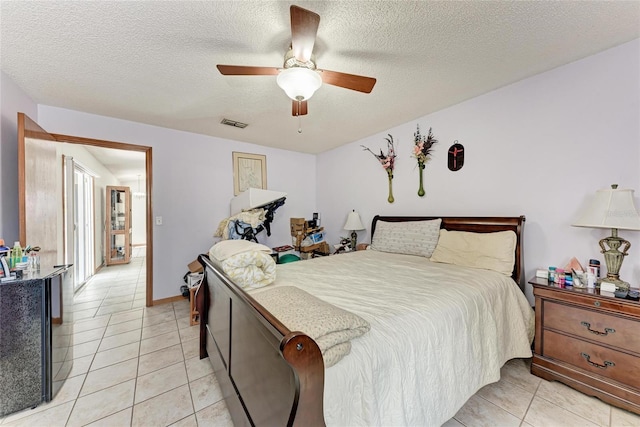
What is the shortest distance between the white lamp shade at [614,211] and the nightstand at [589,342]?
483 mm

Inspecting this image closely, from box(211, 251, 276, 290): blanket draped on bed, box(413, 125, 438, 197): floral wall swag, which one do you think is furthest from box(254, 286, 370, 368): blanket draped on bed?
box(413, 125, 438, 197): floral wall swag

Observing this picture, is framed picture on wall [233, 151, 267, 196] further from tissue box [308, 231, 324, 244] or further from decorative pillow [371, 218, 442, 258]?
decorative pillow [371, 218, 442, 258]

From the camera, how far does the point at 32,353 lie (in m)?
1.61

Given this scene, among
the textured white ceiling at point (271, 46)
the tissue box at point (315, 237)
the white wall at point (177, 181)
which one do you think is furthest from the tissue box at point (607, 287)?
the white wall at point (177, 181)

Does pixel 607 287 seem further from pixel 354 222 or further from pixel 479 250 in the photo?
pixel 354 222

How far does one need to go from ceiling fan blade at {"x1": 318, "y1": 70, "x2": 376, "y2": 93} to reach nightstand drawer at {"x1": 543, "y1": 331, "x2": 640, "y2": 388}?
2310 millimetres

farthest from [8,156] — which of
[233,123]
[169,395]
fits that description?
[169,395]

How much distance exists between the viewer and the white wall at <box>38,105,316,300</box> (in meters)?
3.09

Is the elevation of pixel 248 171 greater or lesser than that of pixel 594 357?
greater

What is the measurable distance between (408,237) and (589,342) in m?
1.60

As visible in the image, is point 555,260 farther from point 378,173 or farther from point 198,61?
point 198,61

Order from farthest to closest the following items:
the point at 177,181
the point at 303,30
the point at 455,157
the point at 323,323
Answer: the point at 177,181, the point at 455,157, the point at 303,30, the point at 323,323

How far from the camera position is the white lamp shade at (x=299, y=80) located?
1532mm

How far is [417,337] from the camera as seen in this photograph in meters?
1.21
